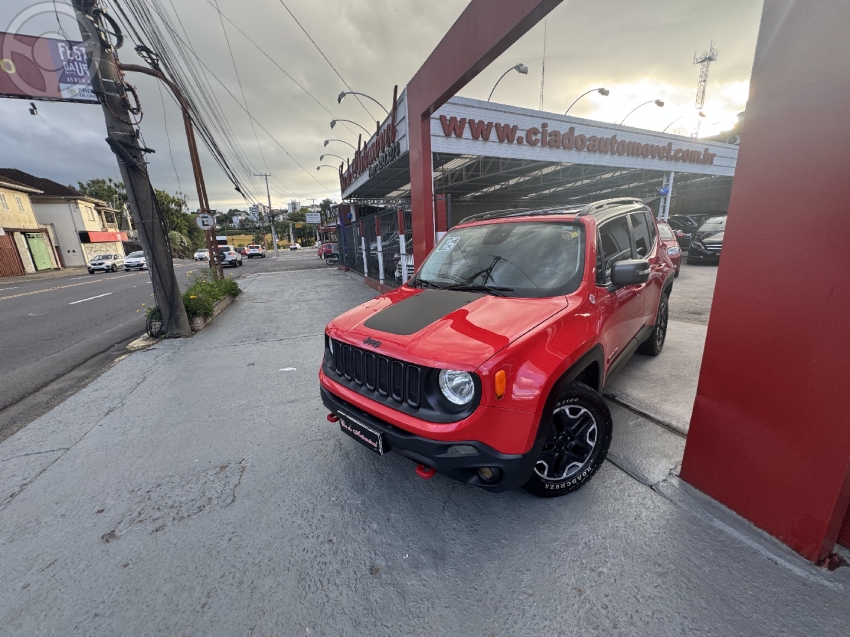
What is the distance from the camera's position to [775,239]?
1.71 m

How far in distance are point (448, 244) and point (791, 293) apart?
243 cm

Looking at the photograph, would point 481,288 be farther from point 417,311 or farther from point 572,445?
point 572,445

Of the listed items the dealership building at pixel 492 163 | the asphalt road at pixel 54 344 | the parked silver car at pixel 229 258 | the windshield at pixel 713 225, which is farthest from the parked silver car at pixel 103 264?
the windshield at pixel 713 225

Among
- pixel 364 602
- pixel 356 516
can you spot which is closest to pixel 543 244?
pixel 356 516

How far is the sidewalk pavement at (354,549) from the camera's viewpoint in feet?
5.20

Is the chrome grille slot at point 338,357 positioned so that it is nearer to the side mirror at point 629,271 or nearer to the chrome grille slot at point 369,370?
the chrome grille slot at point 369,370

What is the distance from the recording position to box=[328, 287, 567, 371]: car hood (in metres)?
1.85

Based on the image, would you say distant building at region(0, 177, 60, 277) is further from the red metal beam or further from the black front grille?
the black front grille

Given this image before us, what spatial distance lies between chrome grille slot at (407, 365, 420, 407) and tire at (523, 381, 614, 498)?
2.77 feet

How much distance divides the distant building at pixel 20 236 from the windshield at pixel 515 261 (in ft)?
113

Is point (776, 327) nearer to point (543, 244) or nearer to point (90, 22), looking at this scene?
point (543, 244)

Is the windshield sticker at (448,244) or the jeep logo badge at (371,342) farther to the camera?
the windshield sticker at (448,244)

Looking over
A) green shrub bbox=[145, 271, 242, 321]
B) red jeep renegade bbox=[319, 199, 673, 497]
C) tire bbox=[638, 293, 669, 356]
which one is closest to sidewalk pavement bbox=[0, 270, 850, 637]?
red jeep renegade bbox=[319, 199, 673, 497]

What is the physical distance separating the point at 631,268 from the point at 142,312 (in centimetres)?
1161
